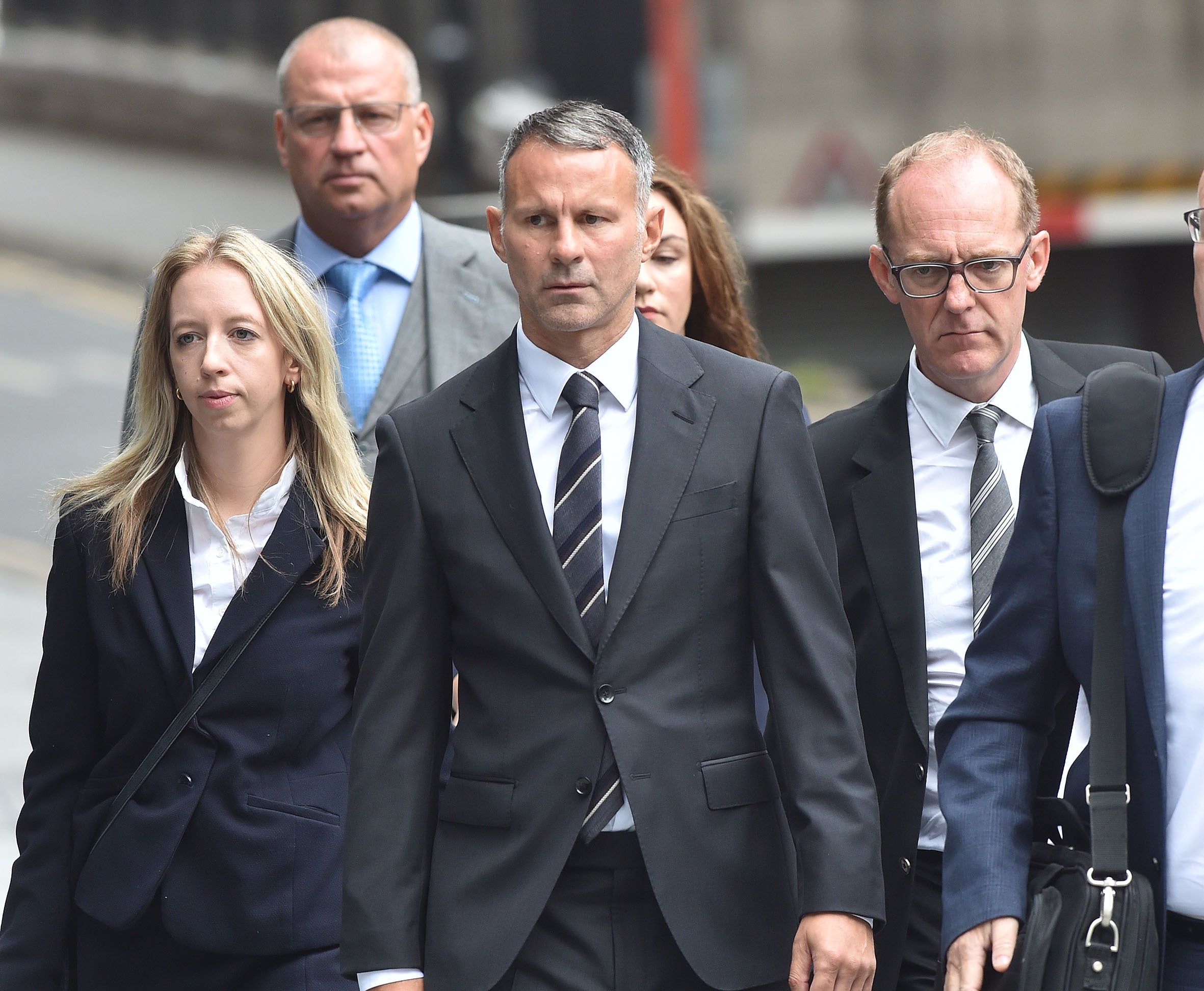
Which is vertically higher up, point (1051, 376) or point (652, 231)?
point (652, 231)

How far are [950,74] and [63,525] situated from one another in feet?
55.2

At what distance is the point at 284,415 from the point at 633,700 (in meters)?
1.23

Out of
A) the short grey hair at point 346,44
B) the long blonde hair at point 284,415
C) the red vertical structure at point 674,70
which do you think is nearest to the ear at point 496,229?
the long blonde hair at point 284,415

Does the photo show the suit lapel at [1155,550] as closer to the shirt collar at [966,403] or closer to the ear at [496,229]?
the shirt collar at [966,403]

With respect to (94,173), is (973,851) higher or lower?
lower

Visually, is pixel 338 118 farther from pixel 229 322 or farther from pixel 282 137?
pixel 229 322

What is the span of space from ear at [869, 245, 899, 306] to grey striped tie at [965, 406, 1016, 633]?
29cm

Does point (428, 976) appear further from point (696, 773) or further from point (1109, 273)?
point (1109, 273)

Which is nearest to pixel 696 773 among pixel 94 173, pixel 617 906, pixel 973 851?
pixel 617 906

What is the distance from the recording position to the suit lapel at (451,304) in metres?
4.26

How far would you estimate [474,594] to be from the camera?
272 centimetres

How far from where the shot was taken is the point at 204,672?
314 centimetres

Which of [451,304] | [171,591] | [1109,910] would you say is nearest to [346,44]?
[451,304]

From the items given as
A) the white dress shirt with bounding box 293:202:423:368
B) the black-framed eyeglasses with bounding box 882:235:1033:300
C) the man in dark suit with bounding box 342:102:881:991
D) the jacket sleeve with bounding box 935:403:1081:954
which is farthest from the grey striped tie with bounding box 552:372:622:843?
the white dress shirt with bounding box 293:202:423:368
